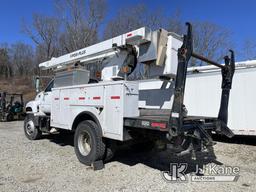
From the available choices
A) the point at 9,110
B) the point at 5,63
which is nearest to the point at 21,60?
the point at 5,63

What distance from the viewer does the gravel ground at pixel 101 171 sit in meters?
4.08

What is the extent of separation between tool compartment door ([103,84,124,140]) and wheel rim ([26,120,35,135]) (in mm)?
4251

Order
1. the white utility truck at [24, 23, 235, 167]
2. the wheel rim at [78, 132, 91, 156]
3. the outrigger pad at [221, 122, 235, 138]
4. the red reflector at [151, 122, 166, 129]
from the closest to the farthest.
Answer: the red reflector at [151, 122, 166, 129] < the white utility truck at [24, 23, 235, 167] < the outrigger pad at [221, 122, 235, 138] < the wheel rim at [78, 132, 91, 156]

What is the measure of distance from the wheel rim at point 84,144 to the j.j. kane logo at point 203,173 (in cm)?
180

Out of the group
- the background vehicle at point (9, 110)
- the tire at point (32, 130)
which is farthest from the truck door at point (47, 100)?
the background vehicle at point (9, 110)

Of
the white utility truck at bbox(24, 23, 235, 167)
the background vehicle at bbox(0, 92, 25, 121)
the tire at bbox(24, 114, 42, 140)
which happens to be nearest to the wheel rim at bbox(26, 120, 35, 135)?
the tire at bbox(24, 114, 42, 140)

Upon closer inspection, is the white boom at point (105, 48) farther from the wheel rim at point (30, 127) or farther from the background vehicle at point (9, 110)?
the background vehicle at point (9, 110)

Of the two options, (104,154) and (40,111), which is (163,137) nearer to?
(104,154)

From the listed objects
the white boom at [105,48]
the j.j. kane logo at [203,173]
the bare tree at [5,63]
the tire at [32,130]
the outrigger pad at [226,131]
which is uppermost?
the bare tree at [5,63]

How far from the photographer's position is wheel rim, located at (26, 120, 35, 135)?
7.90 m

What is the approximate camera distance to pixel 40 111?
310 inches

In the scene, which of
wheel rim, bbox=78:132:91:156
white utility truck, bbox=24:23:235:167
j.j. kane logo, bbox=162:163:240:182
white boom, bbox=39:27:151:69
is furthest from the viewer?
wheel rim, bbox=78:132:91:156

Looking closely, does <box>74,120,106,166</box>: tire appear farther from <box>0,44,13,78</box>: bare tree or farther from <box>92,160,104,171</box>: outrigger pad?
<box>0,44,13,78</box>: bare tree

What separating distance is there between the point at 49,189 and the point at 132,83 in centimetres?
238
